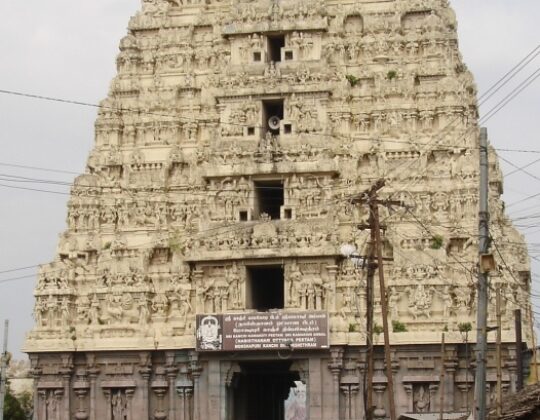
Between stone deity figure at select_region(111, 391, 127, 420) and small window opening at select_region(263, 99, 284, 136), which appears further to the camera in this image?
small window opening at select_region(263, 99, 284, 136)

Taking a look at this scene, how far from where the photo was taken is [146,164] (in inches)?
2115

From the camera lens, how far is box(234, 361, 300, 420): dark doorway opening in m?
52.7

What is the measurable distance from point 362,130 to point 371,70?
2.70m

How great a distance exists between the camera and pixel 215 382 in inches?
1960

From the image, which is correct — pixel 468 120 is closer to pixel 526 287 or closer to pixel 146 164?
pixel 526 287

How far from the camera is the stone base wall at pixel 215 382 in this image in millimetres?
48719

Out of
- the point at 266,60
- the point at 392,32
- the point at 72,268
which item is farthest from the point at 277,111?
the point at 72,268

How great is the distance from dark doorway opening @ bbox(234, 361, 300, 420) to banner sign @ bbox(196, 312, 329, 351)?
2138 mm

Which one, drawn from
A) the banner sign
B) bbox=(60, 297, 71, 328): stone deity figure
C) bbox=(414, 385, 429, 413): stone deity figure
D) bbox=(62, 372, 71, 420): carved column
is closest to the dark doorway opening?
the banner sign

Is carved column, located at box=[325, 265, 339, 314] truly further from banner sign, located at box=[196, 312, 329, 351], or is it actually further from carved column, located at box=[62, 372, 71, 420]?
carved column, located at box=[62, 372, 71, 420]

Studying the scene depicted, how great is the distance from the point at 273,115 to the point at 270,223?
579 centimetres

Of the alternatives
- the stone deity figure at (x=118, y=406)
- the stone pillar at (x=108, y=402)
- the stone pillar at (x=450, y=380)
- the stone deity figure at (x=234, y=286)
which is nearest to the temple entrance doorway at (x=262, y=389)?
the stone deity figure at (x=234, y=286)

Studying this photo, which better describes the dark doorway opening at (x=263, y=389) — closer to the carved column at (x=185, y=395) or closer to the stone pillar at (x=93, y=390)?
the carved column at (x=185, y=395)

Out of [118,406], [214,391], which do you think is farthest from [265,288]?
[118,406]
